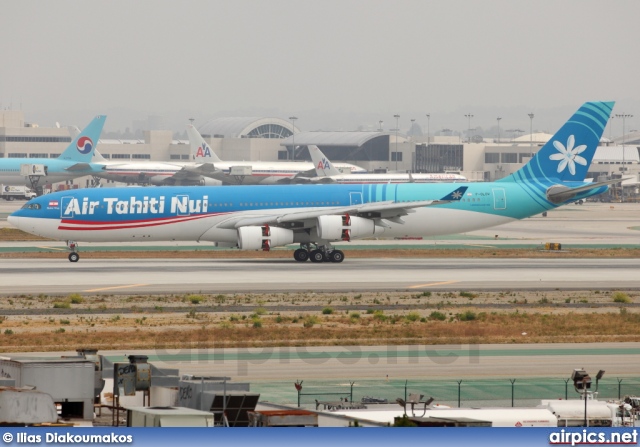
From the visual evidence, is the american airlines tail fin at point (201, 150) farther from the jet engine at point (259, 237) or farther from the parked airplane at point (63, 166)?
the jet engine at point (259, 237)

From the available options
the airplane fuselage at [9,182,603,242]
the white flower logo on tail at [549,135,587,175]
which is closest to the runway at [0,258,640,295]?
the airplane fuselage at [9,182,603,242]

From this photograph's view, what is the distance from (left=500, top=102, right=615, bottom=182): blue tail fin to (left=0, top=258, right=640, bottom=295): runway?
5.69 meters

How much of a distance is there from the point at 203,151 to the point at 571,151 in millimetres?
117935

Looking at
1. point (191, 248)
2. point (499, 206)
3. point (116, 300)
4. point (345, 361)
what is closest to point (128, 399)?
point (345, 361)

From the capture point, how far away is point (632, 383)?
1319 inches

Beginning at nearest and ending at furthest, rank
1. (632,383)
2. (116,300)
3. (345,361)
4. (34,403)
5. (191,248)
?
(34,403) → (632,383) → (345,361) → (116,300) → (191,248)

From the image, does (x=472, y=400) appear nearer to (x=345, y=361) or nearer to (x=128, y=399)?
(x=345, y=361)

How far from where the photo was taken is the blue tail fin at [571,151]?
249 ft

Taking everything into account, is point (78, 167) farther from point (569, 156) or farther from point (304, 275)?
point (304, 275)

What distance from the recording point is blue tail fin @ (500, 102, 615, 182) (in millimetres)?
76000

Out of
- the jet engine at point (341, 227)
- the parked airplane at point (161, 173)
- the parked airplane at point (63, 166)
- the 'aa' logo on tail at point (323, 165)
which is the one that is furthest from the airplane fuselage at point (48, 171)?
the jet engine at point (341, 227)

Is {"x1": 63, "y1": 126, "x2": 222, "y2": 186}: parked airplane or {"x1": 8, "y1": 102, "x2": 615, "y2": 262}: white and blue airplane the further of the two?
{"x1": 63, "y1": 126, "x2": 222, "y2": 186}: parked airplane

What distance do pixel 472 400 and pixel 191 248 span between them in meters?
56.3

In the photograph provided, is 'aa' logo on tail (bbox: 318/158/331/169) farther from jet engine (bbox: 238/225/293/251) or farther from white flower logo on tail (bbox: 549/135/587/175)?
jet engine (bbox: 238/225/293/251)
